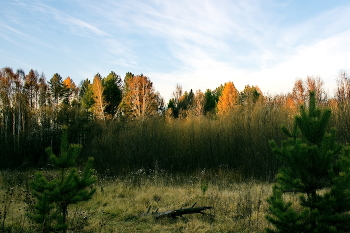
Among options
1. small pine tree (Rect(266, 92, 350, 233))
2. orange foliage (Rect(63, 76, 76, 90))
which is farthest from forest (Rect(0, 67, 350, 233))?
orange foliage (Rect(63, 76, 76, 90))

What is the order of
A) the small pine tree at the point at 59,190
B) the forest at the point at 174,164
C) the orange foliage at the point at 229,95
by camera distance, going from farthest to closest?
the orange foliage at the point at 229,95
the small pine tree at the point at 59,190
the forest at the point at 174,164

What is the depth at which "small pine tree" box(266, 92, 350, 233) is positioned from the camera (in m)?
3.47

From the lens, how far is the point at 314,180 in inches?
149

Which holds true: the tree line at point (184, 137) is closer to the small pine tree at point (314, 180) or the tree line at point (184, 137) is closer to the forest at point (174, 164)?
the forest at point (174, 164)

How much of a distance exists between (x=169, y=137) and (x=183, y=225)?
1086 cm

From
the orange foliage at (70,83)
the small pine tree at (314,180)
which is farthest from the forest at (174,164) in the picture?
the orange foliage at (70,83)

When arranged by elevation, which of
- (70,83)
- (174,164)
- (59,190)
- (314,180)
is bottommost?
(174,164)

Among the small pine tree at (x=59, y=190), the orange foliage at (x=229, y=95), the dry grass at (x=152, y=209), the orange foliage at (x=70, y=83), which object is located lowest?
the dry grass at (x=152, y=209)

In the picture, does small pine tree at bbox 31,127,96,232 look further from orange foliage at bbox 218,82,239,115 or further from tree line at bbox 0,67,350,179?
orange foliage at bbox 218,82,239,115

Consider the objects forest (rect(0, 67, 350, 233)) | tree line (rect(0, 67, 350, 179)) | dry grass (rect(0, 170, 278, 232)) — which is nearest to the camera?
forest (rect(0, 67, 350, 233))

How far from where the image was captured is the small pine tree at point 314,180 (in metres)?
3.47

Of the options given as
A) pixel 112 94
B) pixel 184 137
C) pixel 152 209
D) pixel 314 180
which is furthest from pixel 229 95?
pixel 314 180

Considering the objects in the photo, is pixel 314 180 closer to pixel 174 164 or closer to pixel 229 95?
pixel 174 164

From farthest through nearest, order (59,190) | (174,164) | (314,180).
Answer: (174,164) < (59,190) < (314,180)
